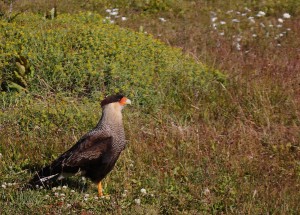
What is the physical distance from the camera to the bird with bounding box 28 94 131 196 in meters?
5.88

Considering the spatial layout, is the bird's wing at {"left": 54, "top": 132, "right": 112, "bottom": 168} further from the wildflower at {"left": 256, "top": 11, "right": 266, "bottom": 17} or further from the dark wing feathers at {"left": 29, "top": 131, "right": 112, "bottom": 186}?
the wildflower at {"left": 256, "top": 11, "right": 266, "bottom": 17}

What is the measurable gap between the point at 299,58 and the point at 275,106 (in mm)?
2265

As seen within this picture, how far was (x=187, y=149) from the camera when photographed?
22.1ft

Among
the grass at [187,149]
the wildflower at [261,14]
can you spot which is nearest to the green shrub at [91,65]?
the grass at [187,149]

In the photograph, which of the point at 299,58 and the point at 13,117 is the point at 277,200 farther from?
the point at 299,58

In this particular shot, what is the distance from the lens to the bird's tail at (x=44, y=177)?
5.89m

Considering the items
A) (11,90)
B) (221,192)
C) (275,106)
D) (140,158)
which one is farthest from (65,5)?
(221,192)

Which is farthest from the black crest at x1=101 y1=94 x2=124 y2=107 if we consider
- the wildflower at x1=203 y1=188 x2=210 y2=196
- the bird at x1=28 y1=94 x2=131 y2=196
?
the wildflower at x1=203 y1=188 x2=210 y2=196

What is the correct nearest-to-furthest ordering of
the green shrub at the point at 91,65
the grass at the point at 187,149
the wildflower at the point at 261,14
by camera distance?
the grass at the point at 187,149, the green shrub at the point at 91,65, the wildflower at the point at 261,14

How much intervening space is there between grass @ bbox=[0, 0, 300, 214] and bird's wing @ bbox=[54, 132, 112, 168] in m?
0.27

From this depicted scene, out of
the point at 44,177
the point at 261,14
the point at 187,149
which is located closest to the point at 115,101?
the point at 44,177

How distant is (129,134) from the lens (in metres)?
7.15

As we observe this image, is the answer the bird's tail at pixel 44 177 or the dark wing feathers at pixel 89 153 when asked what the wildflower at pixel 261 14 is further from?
the bird's tail at pixel 44 177

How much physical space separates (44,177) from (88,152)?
0.46m
